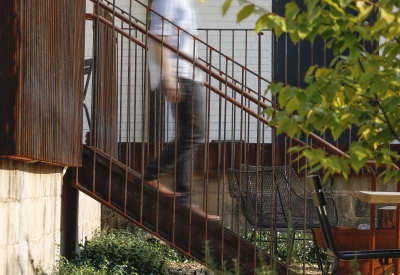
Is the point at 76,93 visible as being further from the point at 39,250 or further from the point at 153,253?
the point at 153,253

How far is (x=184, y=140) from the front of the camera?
18.5 ft

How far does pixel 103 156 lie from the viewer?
5586mm

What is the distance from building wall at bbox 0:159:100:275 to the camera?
421 cm

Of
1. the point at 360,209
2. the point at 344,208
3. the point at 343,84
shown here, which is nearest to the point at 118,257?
the point at 344,208

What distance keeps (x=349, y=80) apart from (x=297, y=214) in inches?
191

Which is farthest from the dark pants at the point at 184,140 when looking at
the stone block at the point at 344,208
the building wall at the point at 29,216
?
the stone block at the point at 344,208

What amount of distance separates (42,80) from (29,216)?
→ 85 cm

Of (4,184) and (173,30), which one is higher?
(173,30)

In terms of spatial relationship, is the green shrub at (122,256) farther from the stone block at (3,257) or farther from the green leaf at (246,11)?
the green leaf at (246,11)

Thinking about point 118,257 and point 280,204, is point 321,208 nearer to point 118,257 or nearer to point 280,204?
point 118,257

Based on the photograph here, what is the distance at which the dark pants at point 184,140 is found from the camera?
5.64 m

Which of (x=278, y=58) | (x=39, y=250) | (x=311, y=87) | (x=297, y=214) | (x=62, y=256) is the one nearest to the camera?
(x=311, y=87)

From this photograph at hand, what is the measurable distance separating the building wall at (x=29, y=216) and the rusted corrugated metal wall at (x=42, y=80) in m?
0.17

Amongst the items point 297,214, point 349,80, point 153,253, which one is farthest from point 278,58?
point 349,80
